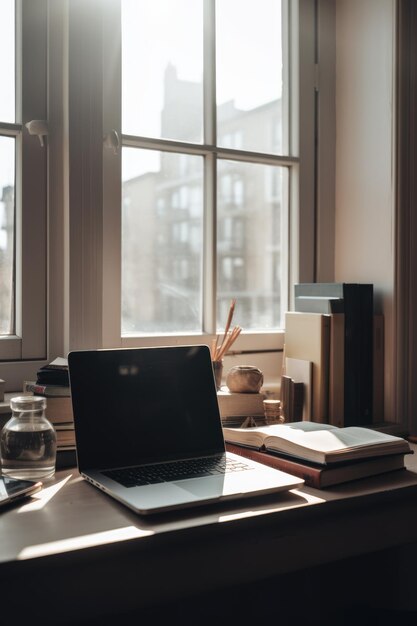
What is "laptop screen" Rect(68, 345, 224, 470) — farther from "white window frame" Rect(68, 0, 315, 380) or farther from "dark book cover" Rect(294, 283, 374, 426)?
"dark book cover" Rect(294, 283, 374, 426)

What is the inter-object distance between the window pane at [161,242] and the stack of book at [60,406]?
1.15ft

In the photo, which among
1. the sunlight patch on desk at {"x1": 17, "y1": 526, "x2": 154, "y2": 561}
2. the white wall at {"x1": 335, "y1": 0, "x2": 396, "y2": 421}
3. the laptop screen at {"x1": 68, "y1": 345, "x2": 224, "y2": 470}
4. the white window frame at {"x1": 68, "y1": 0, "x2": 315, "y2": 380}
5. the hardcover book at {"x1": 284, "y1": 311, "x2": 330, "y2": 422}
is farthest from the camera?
the white wall at {"x1": 335, "y1": 0, "x2": 396, "y2": 421}

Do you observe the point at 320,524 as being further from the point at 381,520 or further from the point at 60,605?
the point at 60,605

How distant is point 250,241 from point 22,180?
2.23 ft

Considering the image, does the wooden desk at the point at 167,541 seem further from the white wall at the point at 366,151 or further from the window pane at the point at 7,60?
the window pane at the point at 7,60

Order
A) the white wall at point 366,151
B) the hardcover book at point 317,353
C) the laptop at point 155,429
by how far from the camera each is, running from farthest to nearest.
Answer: the white wall at point 366,151, the hardcover book at point 317,353, the laptop at point 155,429

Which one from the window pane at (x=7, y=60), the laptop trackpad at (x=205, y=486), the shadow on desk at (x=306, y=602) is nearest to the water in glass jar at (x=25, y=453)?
the laptop trackpad at (x=205, y=486)

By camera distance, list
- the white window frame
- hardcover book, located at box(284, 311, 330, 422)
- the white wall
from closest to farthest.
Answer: the white window frame < hardcover book, located at box(284, 311, 330, 422) < the white wall

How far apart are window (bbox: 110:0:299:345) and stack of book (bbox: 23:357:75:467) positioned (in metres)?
0.31

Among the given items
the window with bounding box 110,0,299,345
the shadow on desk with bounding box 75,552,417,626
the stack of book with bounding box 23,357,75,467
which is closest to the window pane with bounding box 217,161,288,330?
the window with bounding box 110,0,299,345

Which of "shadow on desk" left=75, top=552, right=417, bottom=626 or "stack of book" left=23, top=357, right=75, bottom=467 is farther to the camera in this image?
"shadow on desk" left=75, top=552, right=417, bottom=626

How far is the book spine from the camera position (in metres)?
1.22

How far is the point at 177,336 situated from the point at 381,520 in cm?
74

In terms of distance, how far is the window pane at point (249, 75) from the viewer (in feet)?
6.18
